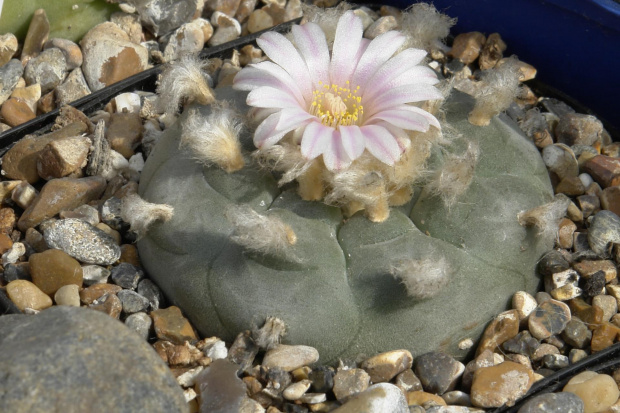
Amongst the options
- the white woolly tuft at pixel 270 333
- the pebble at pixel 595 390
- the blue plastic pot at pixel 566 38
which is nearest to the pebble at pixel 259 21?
the blue plastic pot at pixel 566 38

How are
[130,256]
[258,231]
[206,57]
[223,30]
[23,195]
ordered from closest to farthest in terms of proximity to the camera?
[258,231] → [130,256] → [23,195] → [206,57] → [223,30]

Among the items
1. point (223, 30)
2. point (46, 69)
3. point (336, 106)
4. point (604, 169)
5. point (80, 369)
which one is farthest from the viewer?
point (223, 30)

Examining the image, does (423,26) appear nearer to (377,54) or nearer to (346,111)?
(377,54)

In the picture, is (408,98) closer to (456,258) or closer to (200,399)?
(456,258)

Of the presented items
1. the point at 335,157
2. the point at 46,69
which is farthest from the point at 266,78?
the point at 46,69

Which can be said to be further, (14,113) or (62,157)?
(14,113)

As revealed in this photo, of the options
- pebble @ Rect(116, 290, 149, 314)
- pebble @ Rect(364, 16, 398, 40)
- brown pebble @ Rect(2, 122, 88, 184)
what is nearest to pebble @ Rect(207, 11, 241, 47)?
pebble @ Rect(364, 16, 398, 40)

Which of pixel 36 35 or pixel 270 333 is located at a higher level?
pixel 270 333
